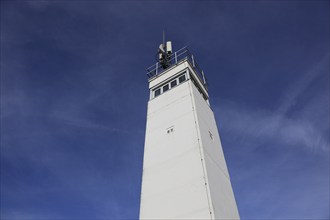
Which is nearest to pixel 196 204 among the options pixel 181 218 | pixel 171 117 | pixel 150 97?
pixel 181 218

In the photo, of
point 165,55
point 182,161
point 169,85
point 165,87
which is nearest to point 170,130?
point 182,161

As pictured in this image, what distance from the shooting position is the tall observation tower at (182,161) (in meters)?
10.9

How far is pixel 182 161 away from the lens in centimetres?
1260

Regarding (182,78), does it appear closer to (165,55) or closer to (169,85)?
(169,85)

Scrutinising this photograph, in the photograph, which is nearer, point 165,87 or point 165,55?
point 165,87

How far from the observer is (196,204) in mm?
10586

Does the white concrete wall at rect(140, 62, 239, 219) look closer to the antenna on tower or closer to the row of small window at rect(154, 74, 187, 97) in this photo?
the row of small window at rect(154, 74, 187, 97)

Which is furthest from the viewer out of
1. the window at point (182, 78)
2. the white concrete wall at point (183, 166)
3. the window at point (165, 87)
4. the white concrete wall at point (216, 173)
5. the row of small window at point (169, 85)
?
the window at point (165, 87)

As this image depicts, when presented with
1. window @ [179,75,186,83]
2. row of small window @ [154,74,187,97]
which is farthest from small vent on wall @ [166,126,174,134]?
window @ [179,75,186,83]

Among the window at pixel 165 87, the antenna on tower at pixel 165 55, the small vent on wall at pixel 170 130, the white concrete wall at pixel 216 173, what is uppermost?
the antenna on tower at pixel 165 55

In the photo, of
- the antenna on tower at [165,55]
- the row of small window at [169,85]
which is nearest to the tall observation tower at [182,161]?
the row of small window at [169,85]

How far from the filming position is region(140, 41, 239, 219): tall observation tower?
35.9ft

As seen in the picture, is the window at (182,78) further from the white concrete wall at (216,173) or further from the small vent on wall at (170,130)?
the small vent on wall at (170,130)

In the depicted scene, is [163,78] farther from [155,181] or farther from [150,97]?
[155,181]
